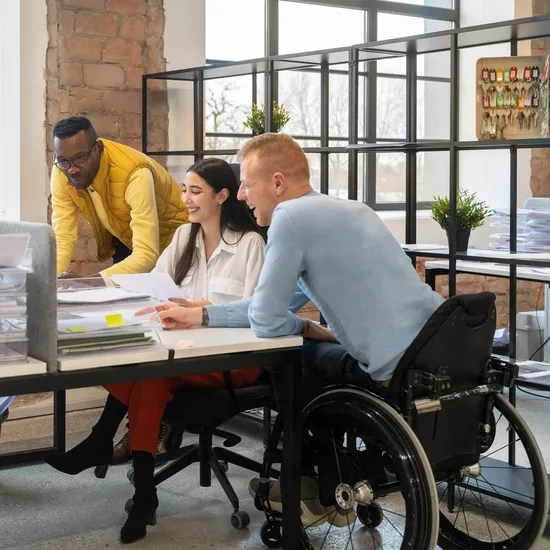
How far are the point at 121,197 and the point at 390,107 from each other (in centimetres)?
315

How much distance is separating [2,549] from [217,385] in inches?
29.3

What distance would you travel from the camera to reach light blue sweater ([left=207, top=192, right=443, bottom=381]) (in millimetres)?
2127

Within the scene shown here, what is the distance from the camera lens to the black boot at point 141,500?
247 cm

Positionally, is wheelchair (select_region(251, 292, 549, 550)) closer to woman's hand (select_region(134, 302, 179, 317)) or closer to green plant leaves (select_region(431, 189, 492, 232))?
woman's hand (select_region(134, 302, 179, 317))

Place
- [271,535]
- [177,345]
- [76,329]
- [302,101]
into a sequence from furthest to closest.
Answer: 1. [302,101]
2. [271,535]
3. [177,345]
4. [76,329]

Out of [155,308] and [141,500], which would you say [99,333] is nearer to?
[155,308]

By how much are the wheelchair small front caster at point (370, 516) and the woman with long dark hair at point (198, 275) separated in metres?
0.48

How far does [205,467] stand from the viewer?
2.84m

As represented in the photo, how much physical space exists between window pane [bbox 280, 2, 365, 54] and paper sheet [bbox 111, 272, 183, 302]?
339 cm

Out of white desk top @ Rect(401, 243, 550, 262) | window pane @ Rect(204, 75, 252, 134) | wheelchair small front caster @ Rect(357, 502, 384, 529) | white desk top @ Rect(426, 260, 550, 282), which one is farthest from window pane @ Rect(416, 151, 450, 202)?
wheelchair small front caster @ Rect(357, 502, 384, 529)

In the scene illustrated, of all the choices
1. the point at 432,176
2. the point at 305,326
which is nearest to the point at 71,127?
the point at 305,326

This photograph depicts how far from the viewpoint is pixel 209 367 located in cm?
204

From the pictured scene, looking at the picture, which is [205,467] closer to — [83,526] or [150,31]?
[83,526]

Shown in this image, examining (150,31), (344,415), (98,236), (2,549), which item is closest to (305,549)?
(344,415)
